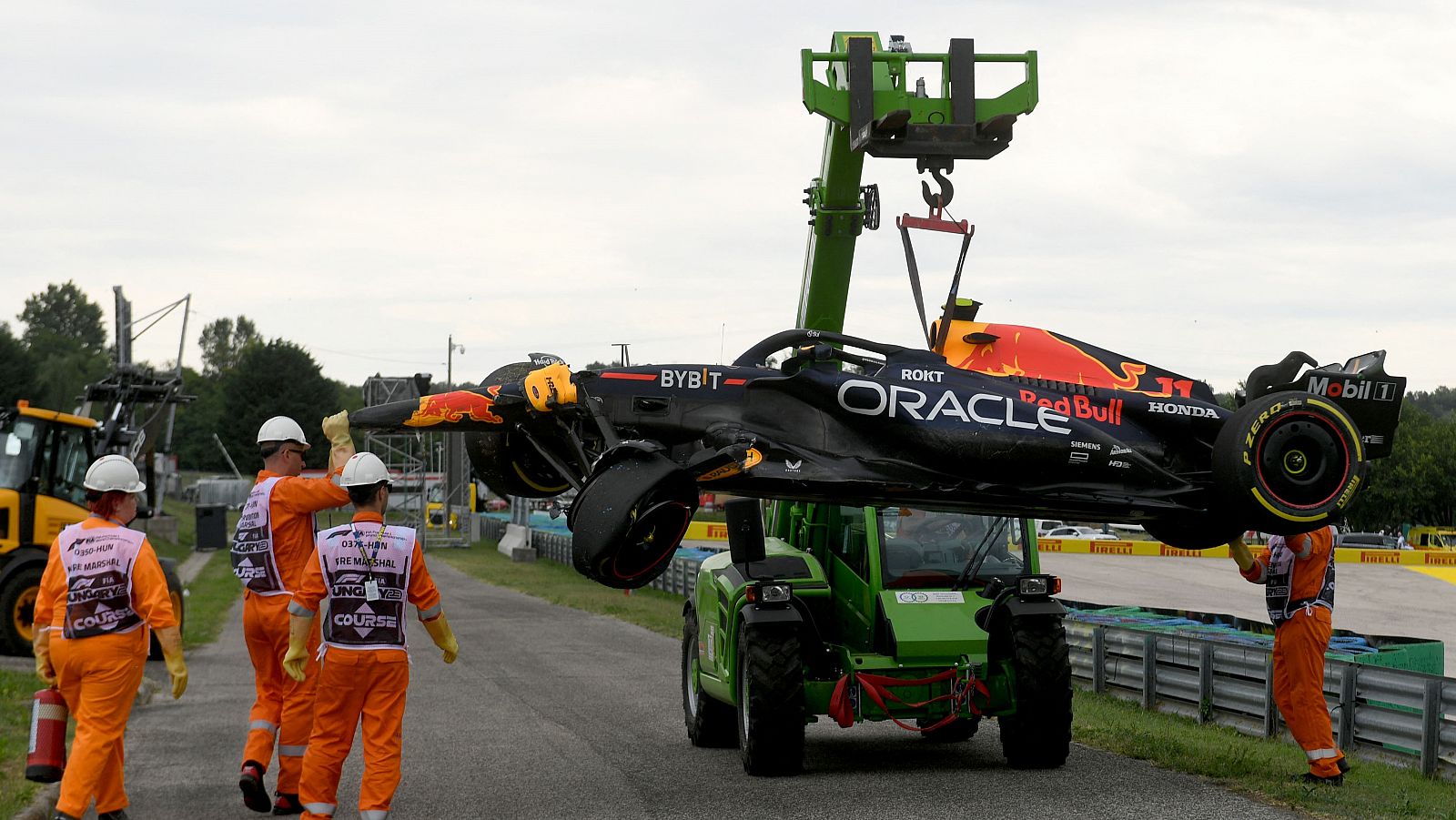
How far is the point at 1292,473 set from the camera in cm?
794

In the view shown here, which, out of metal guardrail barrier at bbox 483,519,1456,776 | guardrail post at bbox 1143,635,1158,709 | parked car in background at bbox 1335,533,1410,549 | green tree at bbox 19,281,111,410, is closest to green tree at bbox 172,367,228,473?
green tree at bbox 19,281,111,410

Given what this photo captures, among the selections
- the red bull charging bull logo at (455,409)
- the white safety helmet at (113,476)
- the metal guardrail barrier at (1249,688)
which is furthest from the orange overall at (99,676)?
the metal guardrail barrier at (1249,688)

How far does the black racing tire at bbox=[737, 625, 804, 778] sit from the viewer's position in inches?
366

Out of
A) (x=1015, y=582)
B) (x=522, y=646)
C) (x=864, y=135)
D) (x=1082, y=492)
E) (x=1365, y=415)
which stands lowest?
(x=522, y=646)

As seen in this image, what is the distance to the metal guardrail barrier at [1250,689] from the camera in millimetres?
9484

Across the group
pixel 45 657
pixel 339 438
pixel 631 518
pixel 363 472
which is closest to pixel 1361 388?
pixel 631 518

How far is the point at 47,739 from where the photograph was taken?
764cm

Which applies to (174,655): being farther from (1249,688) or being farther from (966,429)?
(1249,688)

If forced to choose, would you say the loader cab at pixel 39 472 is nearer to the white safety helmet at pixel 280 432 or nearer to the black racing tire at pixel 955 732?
the white safety helmet at pixel 280 432

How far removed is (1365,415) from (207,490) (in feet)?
253

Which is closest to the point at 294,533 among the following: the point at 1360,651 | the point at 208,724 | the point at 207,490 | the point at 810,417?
the point at 810,417

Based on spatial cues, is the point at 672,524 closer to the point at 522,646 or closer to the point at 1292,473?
the point at 1292,473

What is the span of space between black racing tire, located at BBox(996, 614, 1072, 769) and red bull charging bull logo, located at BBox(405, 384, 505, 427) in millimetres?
3938

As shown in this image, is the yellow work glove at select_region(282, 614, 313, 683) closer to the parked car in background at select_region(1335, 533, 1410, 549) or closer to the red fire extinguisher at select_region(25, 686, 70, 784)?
the red fire extinguisher at select_region(25, 686, 70, 784)
